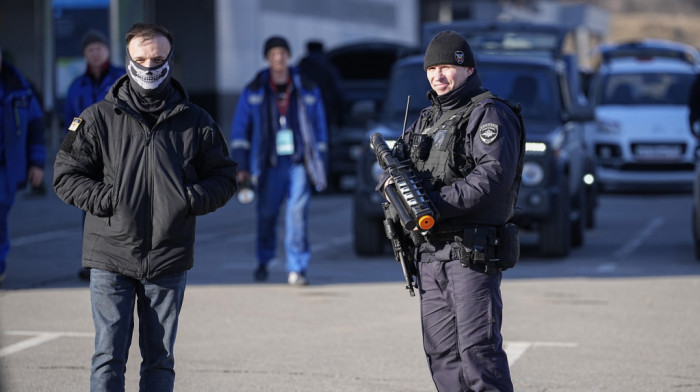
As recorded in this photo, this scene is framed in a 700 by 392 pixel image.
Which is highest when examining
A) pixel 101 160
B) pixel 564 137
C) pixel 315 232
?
pixel 101 160

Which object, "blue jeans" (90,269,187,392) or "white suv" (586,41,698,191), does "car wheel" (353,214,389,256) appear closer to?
"white suv" (586,41,698,191)

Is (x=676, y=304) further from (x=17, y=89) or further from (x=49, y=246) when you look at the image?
(x=49, y=246)

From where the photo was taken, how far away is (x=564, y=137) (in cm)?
1278

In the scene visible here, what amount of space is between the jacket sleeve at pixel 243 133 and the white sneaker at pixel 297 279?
3.12ft

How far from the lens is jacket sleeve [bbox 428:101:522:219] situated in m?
5.28

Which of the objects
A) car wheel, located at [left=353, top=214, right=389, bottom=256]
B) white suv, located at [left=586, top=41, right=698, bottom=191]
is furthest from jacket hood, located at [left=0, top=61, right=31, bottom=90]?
white suv, located at [left=586, top=41, right=698, bottom=191]

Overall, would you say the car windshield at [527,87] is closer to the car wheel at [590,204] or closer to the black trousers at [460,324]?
the car wheel at [590,204]

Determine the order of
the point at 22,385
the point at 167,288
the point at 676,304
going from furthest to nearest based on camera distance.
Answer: the point at 676,304, the point at 22,385, the point at 167,288

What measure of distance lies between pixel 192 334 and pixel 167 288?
10.4ft

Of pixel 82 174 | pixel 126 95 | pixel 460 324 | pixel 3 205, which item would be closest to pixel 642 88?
pixel 3 205

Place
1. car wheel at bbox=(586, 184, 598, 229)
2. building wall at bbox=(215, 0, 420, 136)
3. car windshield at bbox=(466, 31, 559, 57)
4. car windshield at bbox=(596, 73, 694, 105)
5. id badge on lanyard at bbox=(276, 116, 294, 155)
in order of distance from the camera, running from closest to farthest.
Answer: id badge on lanyard at bbox=(276, 116, 294, 155) < car windshield at bbox=(466, 31, 559, 57) < car wheel at bbox=(586, 184, 598, 229) < car windshield at bbox=(596, 73, 694, 105) < building wall at bbox=(215, 0, 420, 136)

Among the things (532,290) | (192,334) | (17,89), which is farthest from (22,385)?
(532,290)

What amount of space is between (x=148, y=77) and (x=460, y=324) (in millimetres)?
1649

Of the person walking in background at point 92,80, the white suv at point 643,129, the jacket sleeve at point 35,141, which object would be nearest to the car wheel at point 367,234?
the person walking in background at point 92,80
